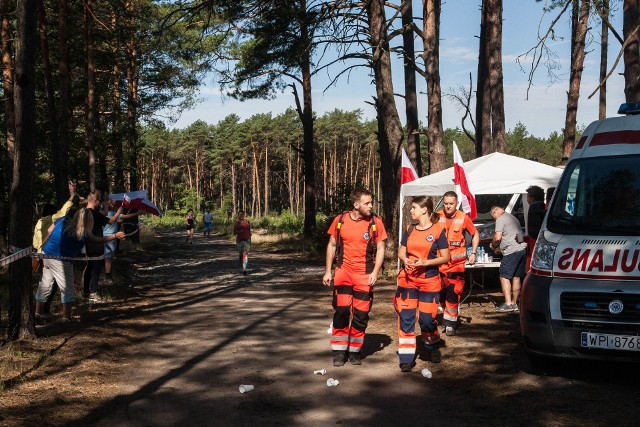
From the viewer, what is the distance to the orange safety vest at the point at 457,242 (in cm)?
1017

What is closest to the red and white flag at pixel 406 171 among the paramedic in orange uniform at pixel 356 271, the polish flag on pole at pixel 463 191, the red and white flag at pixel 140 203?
the polish flag on pole at pixel 463 191

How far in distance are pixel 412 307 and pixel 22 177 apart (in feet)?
16.3

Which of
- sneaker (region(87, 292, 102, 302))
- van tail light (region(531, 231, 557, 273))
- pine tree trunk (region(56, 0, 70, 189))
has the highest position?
pine tree trunk (region(56, 0, 70, 189))

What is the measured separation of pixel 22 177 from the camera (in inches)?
356

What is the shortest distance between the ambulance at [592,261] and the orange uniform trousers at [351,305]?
66.4 inches

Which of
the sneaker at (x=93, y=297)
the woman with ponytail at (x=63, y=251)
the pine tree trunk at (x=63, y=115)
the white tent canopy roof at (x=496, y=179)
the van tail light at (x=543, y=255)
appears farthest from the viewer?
the pine tree trunk at (x=63, y=115)

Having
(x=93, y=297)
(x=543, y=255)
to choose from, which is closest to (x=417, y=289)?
(x=543, y=255)

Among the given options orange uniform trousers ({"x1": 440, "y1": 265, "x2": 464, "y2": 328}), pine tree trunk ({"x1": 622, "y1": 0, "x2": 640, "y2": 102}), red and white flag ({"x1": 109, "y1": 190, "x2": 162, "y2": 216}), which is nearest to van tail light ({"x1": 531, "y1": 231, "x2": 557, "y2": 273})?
orange uniform trousers ({"x1": 440, "y1": 265, "x2": 464, "y2": 328})

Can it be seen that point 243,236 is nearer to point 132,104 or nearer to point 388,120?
point 388,120

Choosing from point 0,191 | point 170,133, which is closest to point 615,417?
point 0,191

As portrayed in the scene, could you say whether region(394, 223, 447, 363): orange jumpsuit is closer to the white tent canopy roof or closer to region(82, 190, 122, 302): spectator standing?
the white tent canopy roof

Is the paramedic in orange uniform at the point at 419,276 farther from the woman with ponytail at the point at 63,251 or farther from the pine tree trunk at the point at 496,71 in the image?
the pine tree trunk at the point at 496,71

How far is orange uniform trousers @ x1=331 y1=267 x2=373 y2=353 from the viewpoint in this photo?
26.7ft

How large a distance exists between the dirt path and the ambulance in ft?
1.59
